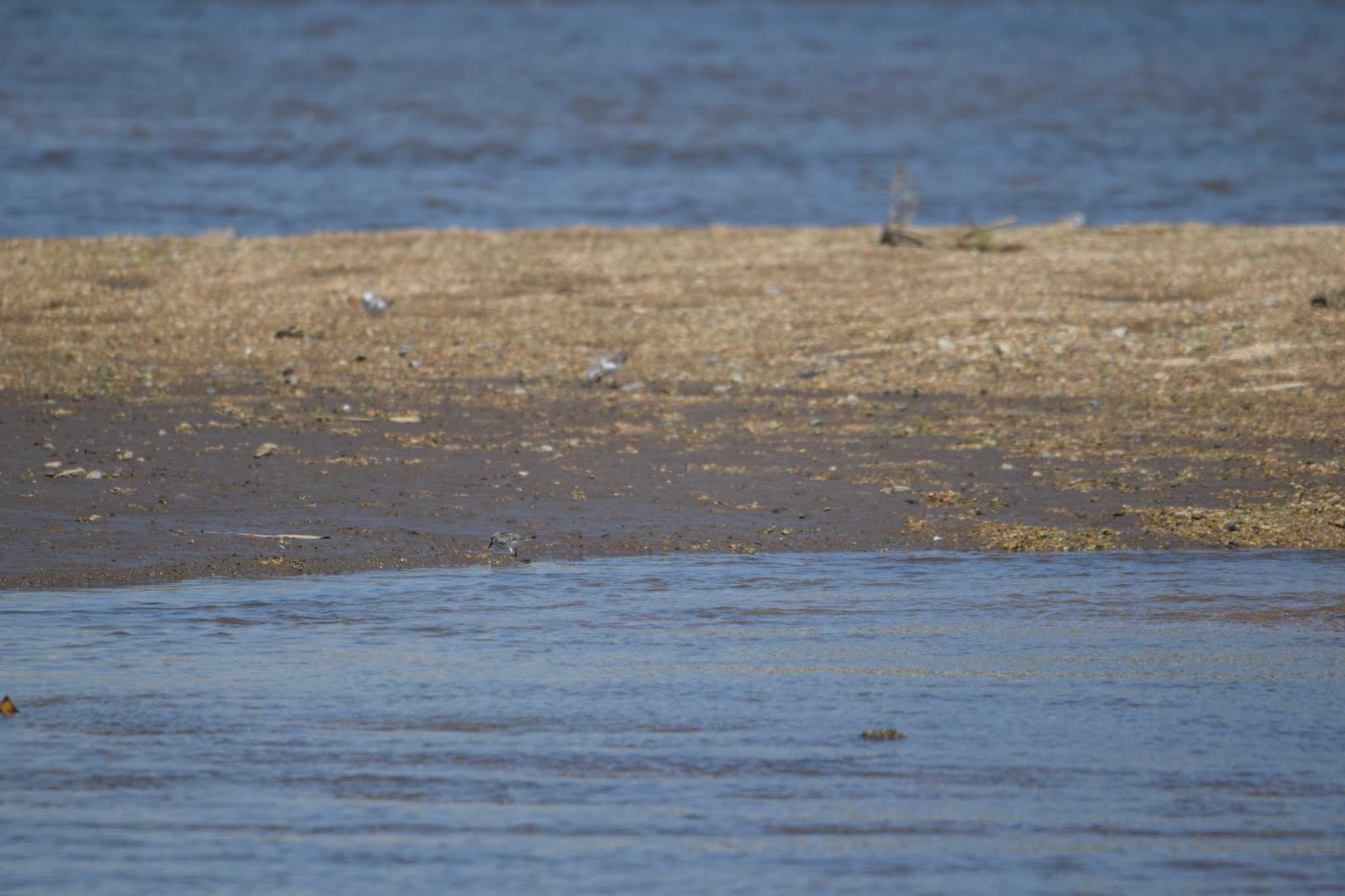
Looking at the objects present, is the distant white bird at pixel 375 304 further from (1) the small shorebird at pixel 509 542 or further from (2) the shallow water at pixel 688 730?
(2) the shallow water at pixel 688 730

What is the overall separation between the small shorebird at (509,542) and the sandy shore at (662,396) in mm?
84

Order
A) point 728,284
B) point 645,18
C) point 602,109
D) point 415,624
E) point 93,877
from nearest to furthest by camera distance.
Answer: point 93,877
point 415,624
point 728,284
point 602,109
point 645,18

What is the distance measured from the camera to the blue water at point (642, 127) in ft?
66.0

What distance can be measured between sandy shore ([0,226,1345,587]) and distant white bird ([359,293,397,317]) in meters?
0.12

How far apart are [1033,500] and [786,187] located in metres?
14.5

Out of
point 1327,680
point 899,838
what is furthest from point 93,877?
point 1327,680

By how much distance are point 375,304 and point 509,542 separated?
4.82 m

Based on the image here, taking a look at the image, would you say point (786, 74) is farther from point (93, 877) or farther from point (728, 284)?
point (93, 877)

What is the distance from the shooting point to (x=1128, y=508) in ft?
26.4

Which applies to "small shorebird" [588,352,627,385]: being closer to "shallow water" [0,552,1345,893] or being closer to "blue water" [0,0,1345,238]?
"shallow water" [0,552,1345,893]

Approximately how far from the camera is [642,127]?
1193 inches

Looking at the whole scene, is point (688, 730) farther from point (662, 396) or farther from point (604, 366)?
point (604, 366)

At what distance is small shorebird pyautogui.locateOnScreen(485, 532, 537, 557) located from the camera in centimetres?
759

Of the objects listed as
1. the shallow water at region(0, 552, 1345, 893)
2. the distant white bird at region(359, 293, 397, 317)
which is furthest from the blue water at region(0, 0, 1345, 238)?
the shallow water at region(0, 552, 1345, 893)
